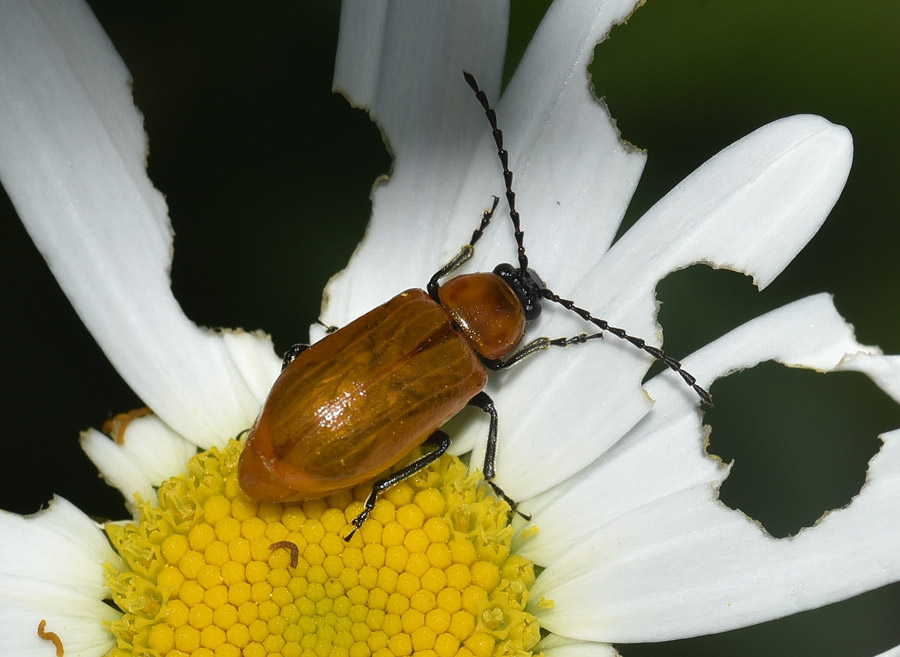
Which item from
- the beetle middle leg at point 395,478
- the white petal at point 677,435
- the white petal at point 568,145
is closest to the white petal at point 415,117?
the white petal at point 568,145

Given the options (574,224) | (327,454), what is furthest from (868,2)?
(327,454)

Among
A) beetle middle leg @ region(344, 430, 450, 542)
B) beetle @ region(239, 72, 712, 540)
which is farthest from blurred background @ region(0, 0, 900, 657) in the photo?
beetle middle leg @ region(344, 430, 450, 542)

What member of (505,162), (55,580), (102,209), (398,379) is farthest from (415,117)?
(55,580)

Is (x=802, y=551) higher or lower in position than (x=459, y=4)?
lower

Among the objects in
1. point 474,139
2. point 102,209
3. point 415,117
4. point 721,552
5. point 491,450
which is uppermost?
point 102,209

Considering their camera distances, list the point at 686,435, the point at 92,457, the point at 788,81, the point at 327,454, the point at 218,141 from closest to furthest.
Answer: the point at 327,454, the point at 686,435, the point at 92,457, the point at 788,81, the point at 218,141

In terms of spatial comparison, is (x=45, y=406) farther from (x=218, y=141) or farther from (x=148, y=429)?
(x=218, y=141)

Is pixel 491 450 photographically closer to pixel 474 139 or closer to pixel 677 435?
pixel 677 435

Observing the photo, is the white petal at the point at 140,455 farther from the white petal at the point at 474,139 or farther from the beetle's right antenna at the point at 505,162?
the beetle's right antenna at the point at 505,162
